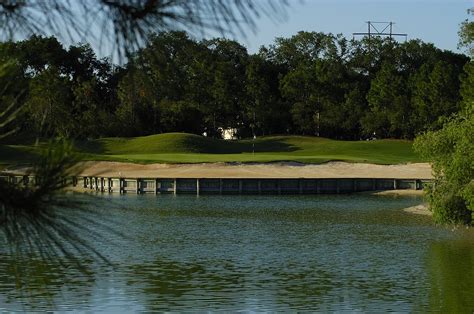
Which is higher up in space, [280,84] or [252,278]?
[280,84]

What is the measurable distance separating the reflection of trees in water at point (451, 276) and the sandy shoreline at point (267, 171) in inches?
1278

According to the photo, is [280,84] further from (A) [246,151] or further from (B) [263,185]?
(B) [263,185]

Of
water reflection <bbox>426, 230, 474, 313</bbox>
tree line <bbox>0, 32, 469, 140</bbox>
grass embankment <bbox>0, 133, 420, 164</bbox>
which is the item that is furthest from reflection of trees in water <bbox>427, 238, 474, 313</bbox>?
tree line <bbox>0, 32, 469, 140</bbox>

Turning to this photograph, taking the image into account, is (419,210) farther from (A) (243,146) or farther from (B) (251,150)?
(A) (243,146)

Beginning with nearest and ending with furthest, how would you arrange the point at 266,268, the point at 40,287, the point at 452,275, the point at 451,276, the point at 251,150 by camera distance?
the point at 40,287
the point at 451,276
the point at 452,275
the point at 266,268
the point at 251,150

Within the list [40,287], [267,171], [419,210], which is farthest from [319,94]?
[40,287]

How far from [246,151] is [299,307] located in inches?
2429

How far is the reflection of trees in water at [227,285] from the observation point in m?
21.8

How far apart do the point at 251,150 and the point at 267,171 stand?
661 inches

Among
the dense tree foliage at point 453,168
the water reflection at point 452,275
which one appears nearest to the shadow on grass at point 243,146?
the dense tree foliage at point 453,168

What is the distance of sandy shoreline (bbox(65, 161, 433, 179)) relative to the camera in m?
65.5

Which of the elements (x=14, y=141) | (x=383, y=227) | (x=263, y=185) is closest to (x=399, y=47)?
(x=263, y=185)

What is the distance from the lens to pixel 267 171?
6662 cm

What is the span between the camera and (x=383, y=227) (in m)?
40.1
